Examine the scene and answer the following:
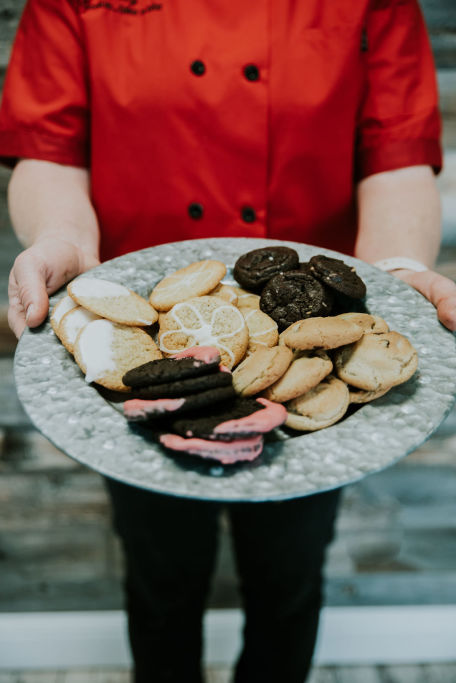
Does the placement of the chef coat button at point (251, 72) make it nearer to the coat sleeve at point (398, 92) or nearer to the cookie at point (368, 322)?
the coat sleeve at point (398, 92)

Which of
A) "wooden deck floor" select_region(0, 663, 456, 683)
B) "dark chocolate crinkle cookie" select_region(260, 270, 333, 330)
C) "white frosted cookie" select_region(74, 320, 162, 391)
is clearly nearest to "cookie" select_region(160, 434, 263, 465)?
"white frosted cookie" select_region(74, 320, 162, 391)

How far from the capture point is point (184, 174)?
905mm

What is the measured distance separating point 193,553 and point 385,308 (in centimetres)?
59

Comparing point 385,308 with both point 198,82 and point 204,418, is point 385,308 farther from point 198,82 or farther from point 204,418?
point 198,82

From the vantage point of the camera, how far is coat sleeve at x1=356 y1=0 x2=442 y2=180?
0.90 meters

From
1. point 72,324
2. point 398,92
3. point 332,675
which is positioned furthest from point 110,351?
point 332,675

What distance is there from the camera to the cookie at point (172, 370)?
58 centimetres

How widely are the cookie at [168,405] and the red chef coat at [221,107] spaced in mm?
455

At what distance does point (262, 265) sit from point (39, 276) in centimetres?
31

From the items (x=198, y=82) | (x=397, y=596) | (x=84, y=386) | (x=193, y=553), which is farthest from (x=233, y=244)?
(x=397, y=596)

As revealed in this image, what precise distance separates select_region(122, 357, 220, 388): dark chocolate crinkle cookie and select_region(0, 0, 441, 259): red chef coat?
411mm

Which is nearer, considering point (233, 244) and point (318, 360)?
point (318, 360)

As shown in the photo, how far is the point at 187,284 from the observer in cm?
77

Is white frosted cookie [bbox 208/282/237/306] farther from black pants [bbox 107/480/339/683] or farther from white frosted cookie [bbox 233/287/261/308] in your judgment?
black pants [bbox 107/480/339/683]
